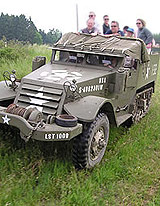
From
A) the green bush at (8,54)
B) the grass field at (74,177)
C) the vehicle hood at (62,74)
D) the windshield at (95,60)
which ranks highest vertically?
the windshield at (95,60)

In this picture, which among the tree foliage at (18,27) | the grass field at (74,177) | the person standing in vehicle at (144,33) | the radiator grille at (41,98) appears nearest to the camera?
the grass field at (74,177)

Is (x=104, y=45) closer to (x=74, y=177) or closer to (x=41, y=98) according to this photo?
(x=41, y=98)

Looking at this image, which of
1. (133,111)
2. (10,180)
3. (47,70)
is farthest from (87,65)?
(10,180)

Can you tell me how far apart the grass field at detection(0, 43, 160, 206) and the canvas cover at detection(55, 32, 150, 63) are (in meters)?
1.61

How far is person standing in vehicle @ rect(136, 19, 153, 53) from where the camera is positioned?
7333mm

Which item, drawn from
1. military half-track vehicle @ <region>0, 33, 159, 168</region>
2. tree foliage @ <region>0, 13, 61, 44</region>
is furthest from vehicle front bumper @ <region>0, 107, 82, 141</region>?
tree foliage @ <region>0, 13, 61, 44</region>

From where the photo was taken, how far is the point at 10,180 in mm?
3914

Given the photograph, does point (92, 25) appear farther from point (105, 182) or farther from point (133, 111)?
point (105, 182)

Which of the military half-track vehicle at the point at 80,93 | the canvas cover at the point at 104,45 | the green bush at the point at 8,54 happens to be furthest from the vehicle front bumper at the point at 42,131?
the green bush at the point at 8,54

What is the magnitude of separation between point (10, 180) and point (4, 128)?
5.21 ft

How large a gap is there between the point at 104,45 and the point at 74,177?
261cm

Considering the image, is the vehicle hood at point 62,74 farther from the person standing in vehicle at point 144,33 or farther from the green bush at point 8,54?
the green bush at point 8,54

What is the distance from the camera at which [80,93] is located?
4746mm

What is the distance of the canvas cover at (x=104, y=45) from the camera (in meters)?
5.54
